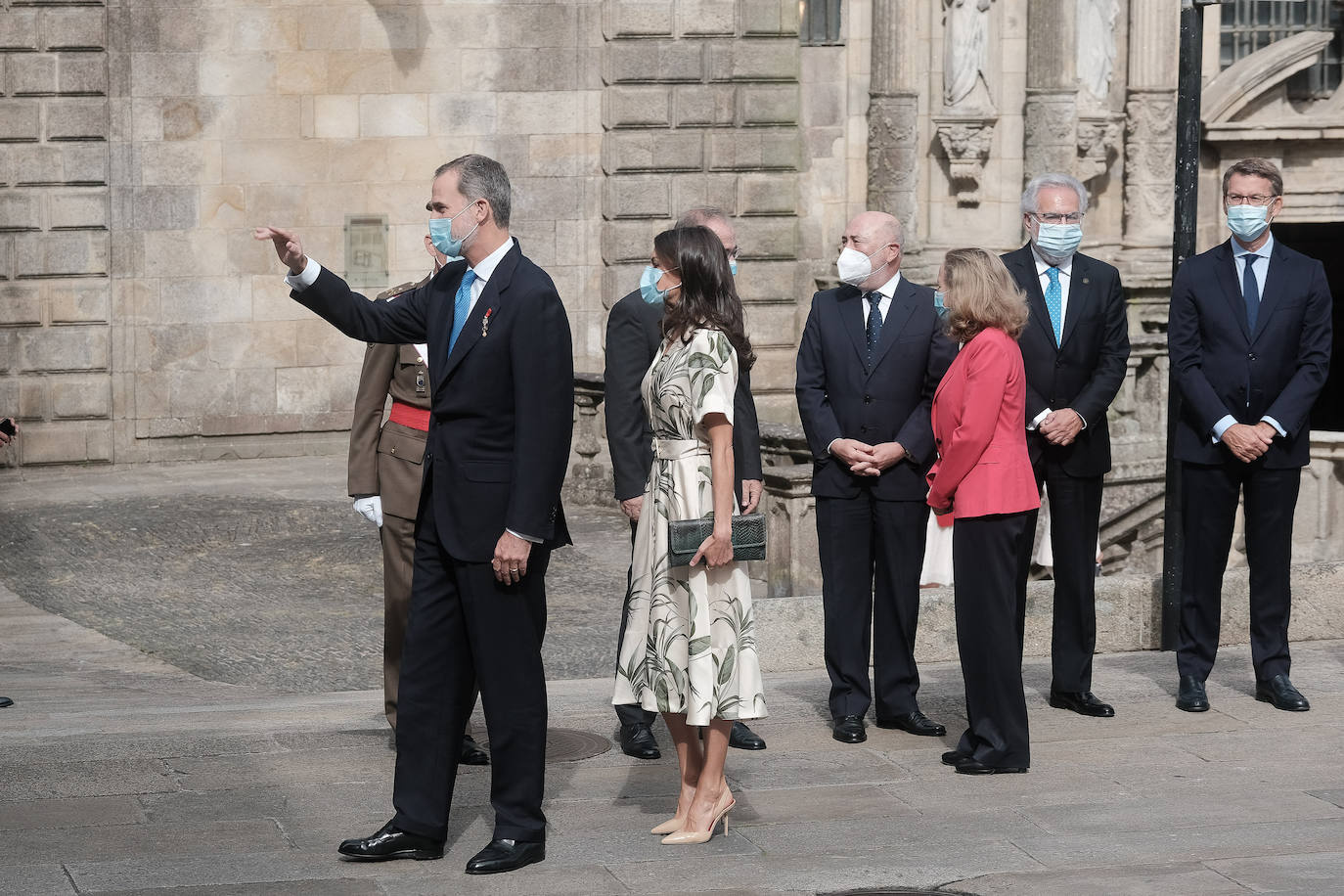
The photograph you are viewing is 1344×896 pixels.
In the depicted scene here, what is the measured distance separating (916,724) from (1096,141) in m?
10.9

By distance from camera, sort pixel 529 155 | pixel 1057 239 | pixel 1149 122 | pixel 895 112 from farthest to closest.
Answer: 1. pixel 1149 122
2. pixel 895 112
3. pixel 529 155
4. pixel 1057 239

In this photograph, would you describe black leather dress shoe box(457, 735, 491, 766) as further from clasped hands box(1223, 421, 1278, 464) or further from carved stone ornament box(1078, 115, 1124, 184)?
carved stone ornament box(1078, 115, 1124, 184)

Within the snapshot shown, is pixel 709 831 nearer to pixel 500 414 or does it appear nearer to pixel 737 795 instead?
pixel 737 795

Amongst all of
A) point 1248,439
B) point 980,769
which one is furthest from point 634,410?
point 1248,439

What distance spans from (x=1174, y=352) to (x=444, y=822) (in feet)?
11.9

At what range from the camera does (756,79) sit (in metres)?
16.3

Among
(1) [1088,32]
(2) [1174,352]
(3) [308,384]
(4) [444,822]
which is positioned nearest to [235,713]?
(4) [444,822]

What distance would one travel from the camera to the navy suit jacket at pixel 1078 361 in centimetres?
744

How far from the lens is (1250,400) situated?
7617 millimetres

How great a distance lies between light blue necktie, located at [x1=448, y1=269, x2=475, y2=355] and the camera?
18.9ft

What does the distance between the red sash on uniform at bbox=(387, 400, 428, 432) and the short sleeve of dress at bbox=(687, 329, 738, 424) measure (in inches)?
55.5

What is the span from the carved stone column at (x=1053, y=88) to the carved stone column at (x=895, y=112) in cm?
102

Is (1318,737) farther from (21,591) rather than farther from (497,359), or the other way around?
(21,591)

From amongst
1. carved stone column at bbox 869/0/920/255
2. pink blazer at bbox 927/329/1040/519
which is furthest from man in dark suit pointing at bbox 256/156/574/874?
carved stone column at bbox 869/0/920/255
